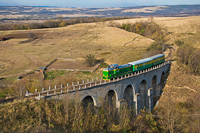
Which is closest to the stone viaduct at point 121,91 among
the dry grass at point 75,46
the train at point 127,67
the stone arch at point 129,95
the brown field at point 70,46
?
the stone arch at point 129,95

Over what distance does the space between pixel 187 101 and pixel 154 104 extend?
751 cm

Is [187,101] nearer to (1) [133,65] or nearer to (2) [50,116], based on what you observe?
(1) [133,65]

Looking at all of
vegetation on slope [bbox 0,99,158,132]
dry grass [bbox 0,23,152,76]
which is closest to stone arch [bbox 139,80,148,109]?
vegetation on slope [bbox 0,99,158,132]

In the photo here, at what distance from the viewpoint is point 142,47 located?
274 ft

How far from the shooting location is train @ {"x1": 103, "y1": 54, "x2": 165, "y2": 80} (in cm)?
3819

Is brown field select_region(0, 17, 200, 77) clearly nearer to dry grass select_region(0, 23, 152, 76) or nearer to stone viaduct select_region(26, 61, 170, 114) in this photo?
dry grass select_region(0, 23, 152, 76)

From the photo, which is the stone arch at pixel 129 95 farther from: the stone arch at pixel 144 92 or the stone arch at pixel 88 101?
the stone arch at pixel 88 101

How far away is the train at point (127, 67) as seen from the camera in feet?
125

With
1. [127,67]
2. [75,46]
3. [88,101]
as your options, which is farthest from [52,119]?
[75,46]

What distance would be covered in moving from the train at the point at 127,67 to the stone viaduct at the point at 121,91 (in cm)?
92

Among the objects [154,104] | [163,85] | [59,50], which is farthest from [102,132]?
[59,50]

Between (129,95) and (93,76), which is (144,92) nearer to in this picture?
(129,95)

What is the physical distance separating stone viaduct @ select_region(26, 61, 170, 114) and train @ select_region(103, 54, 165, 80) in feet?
3.02

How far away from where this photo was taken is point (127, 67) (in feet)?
139
